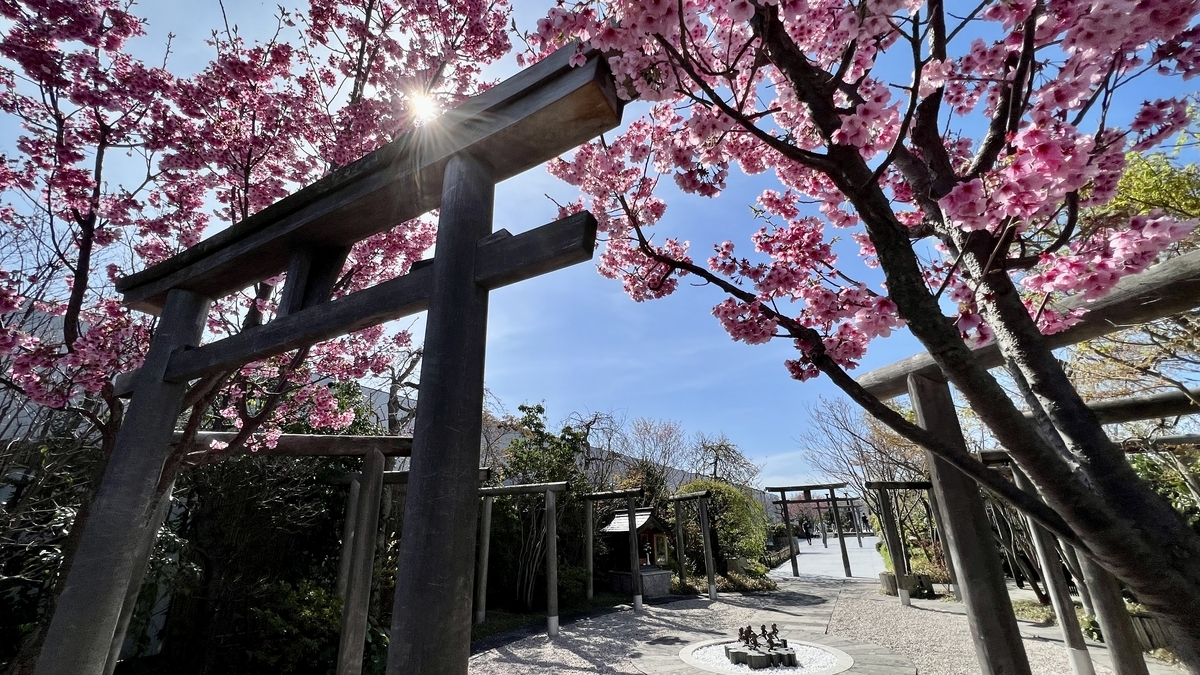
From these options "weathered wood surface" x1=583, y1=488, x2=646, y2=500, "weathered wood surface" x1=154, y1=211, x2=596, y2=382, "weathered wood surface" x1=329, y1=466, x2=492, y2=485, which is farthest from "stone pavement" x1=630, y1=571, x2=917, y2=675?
"weathered wood surface" x1=154, y1=211, x2=596, y2=382

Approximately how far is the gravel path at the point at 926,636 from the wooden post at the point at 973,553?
2.74 metres

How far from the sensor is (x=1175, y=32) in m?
1.55

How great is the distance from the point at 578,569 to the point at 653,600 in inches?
68.0

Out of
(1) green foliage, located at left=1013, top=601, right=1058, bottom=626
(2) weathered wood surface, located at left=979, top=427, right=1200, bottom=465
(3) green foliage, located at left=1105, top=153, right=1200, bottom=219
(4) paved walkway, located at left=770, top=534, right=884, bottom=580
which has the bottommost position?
Answer: (4) paved walkway, located at left=770, top=534, right=884, bottom=580

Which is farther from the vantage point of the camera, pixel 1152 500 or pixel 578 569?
pixel 578 569

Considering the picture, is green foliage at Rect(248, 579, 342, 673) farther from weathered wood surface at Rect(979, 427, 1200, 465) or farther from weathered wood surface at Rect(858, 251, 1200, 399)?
weathered wood surface at Rect(979, 427, 1200, 465)

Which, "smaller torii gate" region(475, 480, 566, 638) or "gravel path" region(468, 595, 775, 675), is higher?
"smaller torii gate" region(475, 480, 566, 638)

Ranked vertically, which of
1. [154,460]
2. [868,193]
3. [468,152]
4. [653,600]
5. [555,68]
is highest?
[555,68]

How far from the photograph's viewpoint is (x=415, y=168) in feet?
6.75

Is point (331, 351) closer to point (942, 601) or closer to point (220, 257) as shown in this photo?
point (220, 257)

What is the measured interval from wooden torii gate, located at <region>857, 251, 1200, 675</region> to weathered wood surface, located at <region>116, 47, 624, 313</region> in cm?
187

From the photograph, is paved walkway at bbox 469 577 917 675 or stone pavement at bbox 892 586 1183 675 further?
paved walkway at bbox 469 577 917 675

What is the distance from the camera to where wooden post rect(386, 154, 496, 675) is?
1386 millimetres

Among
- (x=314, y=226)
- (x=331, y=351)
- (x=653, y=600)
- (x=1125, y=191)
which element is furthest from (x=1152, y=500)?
(x=653, y=600)
